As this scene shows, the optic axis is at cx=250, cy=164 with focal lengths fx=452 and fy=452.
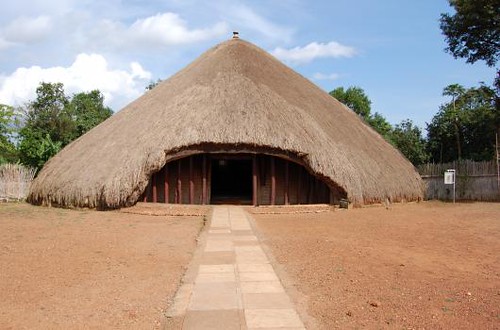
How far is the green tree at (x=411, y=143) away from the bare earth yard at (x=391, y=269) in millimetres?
17148

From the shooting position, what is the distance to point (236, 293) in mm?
5184

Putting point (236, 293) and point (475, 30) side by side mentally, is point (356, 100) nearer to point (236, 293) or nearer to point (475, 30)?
point (475, 30)

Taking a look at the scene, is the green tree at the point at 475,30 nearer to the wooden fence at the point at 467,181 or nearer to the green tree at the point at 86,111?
the wooden fence at the point at 467,181

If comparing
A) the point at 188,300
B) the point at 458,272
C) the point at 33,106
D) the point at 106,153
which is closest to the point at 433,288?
the point at 458,272

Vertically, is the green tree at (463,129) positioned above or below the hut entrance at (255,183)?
above

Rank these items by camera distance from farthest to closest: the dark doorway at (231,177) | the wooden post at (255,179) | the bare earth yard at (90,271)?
the dark doorway at (231,177) → the wooden post at (255,179) → the bare earth yard at (90,271)

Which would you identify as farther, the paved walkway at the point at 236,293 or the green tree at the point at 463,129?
the green tree at the point at 463,129

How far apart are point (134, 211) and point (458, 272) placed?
9597 millimetres

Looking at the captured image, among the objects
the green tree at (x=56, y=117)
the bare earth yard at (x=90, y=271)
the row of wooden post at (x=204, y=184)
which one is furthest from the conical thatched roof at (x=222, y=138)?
the green tree at (x=56, y=117)

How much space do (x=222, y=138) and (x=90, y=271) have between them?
8.24m

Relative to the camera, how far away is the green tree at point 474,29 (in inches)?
656

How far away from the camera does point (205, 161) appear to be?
15289 millimetres

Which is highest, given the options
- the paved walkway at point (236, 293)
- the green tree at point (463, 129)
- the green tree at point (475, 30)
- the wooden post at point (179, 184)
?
the green tree at point (475, 30)

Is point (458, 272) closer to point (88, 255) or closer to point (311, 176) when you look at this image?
point (88, 255)
